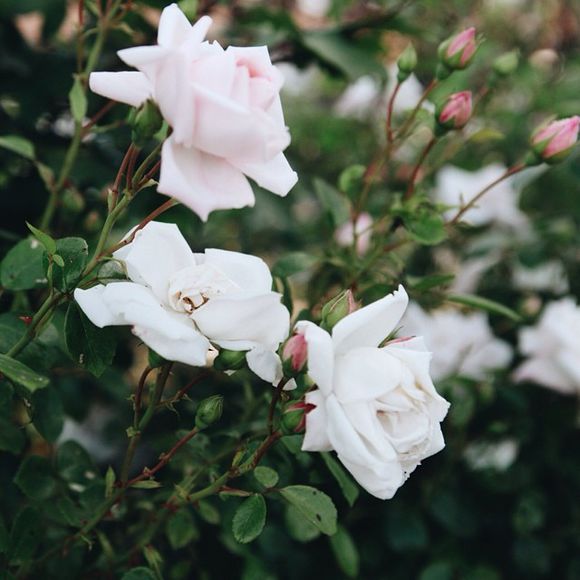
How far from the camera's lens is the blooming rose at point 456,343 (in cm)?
131

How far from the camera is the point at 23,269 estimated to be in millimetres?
750

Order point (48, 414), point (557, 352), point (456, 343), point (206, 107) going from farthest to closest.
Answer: point (456, 343), point (557, 352), point (48, 414), point (206, 107)

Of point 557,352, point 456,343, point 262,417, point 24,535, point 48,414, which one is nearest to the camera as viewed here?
point 24,535

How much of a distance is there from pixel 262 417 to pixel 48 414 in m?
0.25

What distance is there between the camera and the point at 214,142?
51 cm

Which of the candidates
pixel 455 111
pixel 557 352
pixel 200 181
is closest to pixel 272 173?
pixel 200 181

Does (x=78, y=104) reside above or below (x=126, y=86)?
below

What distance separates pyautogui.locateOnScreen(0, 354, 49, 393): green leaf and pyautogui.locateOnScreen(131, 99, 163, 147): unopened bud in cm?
19

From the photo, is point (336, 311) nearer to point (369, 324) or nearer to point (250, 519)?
A: point (369, 324)

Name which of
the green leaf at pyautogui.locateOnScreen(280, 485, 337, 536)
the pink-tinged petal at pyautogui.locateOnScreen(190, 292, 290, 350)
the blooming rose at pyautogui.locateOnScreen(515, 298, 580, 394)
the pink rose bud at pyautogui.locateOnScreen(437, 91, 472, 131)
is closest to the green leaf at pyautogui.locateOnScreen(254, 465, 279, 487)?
the green leaf at pyautogui.locateOnScreen(280, 485, 337, 536)

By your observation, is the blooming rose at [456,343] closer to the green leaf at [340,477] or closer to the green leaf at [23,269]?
the green leaf at [340,477]

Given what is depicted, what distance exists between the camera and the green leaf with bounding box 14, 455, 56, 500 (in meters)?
0.77

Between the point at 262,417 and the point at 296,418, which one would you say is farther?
the point at 262,417

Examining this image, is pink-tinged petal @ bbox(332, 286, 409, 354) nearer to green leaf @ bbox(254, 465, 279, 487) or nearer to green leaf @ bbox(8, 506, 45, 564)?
green leaf @ bbox(254, 465, 279, 487)
